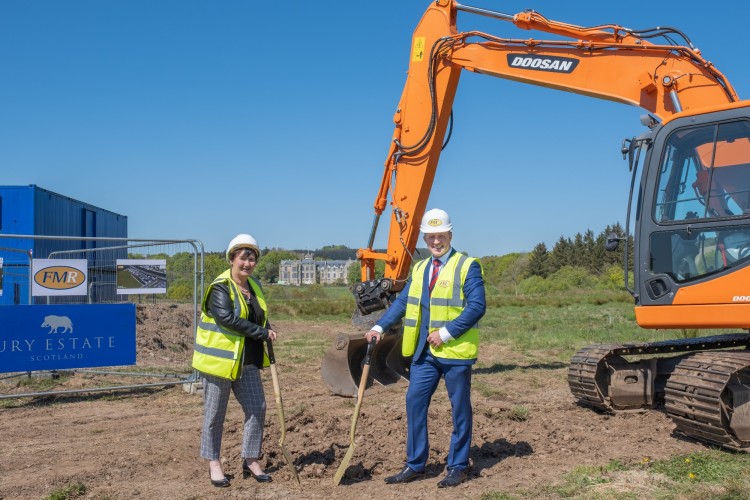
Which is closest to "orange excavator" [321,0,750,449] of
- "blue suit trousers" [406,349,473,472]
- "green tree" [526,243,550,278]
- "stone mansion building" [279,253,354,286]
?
"blue suit trousers" [406,349,473,472]

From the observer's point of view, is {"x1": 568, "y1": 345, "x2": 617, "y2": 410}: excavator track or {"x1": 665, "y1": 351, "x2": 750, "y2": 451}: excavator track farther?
{"x1": 568, "y1": 345, "x2": 617, "y2": 410}: excavator track

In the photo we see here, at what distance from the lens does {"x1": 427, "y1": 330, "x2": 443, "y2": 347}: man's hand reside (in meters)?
5.71

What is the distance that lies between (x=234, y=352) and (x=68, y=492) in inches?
64.3

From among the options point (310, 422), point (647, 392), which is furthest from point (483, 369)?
point (310, 422)

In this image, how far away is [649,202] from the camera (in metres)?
7.45

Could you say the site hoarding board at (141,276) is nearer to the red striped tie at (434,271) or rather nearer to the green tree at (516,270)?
the red striped tie at (434,271)

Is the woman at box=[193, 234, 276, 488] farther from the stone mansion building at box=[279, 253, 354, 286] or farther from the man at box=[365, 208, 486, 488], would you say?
the stone mansion building at box=[279, 253, 354, 286]

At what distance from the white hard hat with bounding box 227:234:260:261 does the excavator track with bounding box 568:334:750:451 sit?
160 inches

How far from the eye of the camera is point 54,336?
9.77m

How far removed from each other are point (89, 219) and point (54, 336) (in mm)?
12705

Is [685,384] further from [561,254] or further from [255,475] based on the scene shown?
[561,254]

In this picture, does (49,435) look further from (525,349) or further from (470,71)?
(525,349)

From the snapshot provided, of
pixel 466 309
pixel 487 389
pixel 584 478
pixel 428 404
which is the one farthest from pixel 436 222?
pixel 487 389

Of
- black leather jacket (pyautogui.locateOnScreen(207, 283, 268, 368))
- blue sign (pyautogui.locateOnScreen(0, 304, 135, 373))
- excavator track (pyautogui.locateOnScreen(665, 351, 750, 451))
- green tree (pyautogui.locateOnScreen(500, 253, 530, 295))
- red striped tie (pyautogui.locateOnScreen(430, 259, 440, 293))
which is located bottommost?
excavator track (pyautogui.locateOnScreen(665, 351, 750, 451))
